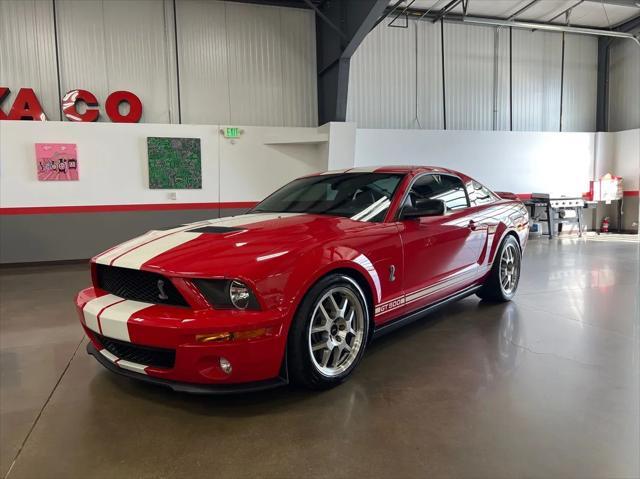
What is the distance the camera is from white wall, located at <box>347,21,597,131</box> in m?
9.17

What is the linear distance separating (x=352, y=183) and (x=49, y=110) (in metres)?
6.54

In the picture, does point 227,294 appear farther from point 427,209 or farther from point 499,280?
point 499,280

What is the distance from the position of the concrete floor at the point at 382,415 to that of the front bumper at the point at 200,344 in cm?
19

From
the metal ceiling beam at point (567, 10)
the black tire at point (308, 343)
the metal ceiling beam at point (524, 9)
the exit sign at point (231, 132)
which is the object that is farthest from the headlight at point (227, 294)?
the metal ceiling beam at point (567, 10)

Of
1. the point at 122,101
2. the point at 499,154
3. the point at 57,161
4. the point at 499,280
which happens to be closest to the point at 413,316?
the point at 499,280

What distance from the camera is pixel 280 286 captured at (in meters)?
2.08

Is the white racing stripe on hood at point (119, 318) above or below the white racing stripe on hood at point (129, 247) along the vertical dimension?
below

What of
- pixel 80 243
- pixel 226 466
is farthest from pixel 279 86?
pixel 226 466

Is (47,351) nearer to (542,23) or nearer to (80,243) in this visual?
(80,243)

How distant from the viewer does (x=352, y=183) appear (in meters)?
3.13

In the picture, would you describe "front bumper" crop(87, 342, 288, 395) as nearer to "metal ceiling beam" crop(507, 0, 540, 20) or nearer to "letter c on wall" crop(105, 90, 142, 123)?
"letter c on wall" crop(105, 90, 142, 123)

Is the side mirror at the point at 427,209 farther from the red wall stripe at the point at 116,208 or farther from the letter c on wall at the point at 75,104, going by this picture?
the letter c on wall at the point at 75,104

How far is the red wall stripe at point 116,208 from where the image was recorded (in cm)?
708

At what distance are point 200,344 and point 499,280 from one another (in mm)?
2926
